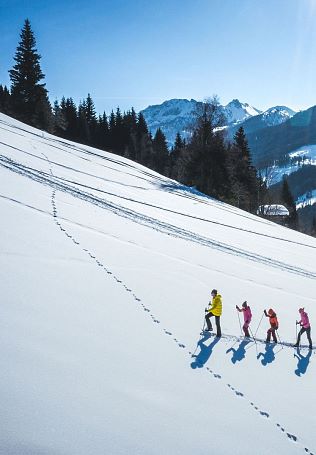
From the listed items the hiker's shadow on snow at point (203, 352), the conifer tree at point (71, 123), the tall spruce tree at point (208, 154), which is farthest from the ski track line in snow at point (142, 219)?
the conifer tree at point (71, 123)

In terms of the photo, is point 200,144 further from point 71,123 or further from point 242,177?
point 71,123

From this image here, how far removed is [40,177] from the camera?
60.4 ft

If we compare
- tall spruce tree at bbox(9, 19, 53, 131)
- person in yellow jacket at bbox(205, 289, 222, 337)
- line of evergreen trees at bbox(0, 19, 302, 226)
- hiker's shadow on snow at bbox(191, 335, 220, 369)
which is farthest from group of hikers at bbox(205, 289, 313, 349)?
tall spruce tree at bbox(9, 19, 53, 131)

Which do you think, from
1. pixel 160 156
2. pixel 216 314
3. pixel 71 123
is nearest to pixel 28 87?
pixel 71 123

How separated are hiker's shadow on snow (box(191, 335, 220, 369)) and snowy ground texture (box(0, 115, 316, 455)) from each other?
0.03 m

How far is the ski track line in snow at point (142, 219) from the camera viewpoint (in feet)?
53.0

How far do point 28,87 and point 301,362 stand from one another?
165 feet

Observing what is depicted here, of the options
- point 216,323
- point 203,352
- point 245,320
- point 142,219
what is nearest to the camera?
point 203,352

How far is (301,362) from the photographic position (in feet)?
29.8

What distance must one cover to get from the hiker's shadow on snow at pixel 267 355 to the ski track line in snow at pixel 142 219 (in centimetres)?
675

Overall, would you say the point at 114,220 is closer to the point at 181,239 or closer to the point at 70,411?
the point at 181,239

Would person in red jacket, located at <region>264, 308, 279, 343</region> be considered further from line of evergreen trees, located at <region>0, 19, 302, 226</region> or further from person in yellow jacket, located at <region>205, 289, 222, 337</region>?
line of evergreen trees, located at <region>0, 19, 302, 226</region>

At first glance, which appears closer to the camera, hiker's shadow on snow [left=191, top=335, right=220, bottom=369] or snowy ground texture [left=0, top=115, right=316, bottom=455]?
snowy ground texture [left=0, top=115, right=316, bottom=455]

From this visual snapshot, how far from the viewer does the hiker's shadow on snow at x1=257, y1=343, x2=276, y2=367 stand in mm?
8680
